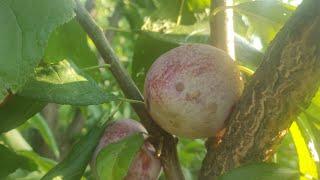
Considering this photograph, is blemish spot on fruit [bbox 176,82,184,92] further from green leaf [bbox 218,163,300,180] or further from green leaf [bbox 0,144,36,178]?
green leaf [bbox 0,144,36,178]

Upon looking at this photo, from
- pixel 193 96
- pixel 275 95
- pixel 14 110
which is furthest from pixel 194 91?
pixel 14 110

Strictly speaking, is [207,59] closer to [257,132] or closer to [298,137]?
[257,132]

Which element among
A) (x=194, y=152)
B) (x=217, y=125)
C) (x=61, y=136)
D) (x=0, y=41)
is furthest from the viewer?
(x=61, y=136)

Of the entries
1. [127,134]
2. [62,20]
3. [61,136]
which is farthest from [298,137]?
[61,136]

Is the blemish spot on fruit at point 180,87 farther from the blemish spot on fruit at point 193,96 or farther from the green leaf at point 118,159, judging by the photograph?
the green leaf at point 118,159

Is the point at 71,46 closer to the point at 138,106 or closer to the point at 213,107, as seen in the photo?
the point at 138,106

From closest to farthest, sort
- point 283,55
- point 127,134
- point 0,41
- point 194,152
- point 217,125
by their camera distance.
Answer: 1. point 0,41
2. point 283,55
3. point 217,125
4. point 127,134
5. point 194,152

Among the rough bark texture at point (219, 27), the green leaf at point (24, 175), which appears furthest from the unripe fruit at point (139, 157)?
the green leaf at point (24, 175)
